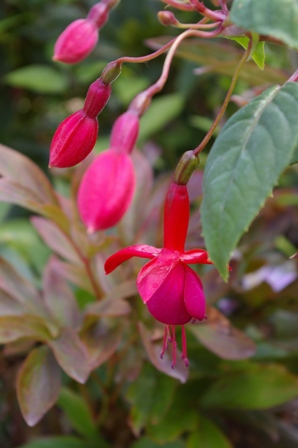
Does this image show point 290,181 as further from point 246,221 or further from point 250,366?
point 246,221

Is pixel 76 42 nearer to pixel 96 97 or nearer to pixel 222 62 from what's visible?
pixel 96 97

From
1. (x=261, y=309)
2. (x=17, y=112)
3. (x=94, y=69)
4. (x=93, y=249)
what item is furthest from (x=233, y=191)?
(x=17, y=112)

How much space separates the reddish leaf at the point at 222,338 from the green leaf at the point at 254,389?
0.10 m

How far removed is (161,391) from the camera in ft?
2.34

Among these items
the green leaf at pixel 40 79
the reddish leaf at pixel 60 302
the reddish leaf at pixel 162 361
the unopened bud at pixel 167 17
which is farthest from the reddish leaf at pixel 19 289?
the green leaf at pixel 40 79

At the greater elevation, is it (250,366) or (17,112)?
(250,366)

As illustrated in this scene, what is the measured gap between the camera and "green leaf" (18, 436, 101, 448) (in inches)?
30.6

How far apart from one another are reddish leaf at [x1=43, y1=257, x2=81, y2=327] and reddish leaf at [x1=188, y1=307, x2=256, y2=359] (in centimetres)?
13

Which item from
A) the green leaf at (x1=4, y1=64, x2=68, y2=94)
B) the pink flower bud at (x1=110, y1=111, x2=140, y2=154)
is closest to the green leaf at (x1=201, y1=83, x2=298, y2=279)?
the pink flower bud at (x1=110, y1=111, x2=140, y2=154)

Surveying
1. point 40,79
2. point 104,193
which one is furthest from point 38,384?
point 40,79

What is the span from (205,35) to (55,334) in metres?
0.35

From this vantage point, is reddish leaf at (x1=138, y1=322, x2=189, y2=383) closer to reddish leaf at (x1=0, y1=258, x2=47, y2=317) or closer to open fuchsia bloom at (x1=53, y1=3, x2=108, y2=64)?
reddish leaf at (x1=0, y1=258, x2=47, y2=317)

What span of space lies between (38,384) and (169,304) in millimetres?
284

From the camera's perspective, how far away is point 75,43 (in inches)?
18.7
